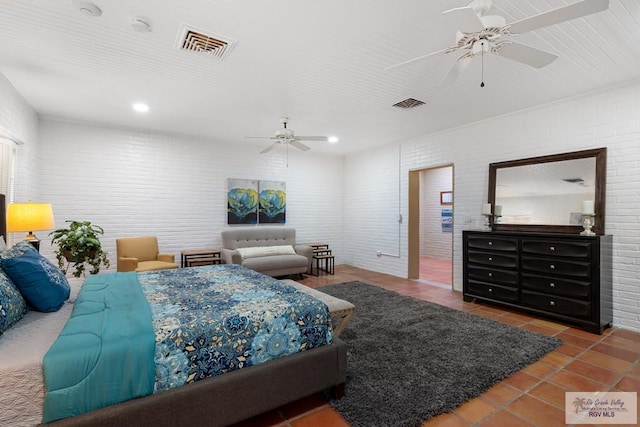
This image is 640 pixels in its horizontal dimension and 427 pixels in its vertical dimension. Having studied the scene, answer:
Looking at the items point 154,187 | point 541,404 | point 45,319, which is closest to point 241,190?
point 154,187

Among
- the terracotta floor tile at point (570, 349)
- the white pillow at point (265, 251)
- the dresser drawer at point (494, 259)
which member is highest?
the dresser drawer at point (494, 259)

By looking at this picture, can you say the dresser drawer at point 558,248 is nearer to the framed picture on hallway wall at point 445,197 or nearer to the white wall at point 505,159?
the white wall at point 505,159

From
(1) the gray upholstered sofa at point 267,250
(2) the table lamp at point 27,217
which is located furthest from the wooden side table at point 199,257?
(2) the table lamp at point 27,217

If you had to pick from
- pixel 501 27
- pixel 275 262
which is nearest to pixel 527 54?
pixel 501 27

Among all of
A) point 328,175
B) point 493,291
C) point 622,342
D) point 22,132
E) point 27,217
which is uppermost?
point 22,132

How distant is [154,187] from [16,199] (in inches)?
70.9

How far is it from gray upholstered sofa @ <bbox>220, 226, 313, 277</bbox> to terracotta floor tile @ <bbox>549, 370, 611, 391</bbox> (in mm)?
3994

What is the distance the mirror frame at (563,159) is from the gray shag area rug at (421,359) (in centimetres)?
144

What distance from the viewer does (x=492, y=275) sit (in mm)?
4109

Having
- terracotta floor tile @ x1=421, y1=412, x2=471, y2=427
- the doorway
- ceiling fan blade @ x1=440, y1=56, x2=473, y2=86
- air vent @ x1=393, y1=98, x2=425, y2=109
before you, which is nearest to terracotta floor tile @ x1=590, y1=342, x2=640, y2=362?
terracotta floor tile @ x1=421, y1=412, x2=471, y2=427

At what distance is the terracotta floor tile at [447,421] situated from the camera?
1851 mm

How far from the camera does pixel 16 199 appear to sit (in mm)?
3779

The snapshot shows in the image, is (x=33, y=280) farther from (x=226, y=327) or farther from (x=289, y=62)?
(x=289, y=62)

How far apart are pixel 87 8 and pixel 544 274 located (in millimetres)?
4965
